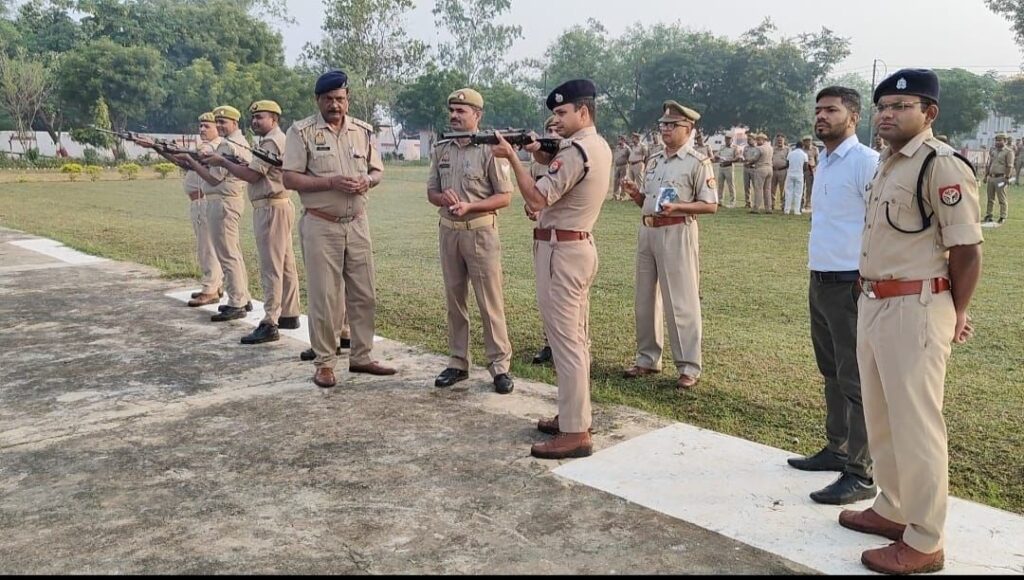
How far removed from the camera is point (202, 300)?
797 cm

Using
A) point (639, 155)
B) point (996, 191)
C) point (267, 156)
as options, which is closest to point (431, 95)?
point (639, 155)

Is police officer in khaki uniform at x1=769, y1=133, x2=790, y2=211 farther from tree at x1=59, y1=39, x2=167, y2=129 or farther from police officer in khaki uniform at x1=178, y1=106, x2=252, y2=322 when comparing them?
tree at x1=59, y1=39, x2=167, y2=129

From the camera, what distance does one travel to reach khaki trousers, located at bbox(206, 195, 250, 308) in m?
7.43

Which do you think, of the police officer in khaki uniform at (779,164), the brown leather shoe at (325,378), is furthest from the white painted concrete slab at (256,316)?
the police officer in khaki uniform at (779,164)

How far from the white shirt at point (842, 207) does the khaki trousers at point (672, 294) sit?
157cm

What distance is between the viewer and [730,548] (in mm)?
3066

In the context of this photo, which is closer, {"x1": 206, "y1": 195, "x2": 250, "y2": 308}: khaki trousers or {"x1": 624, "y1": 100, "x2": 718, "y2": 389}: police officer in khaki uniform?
{"x1": 624, "y1": 100, "x2": 718, "y2": 389}: police officer in khaki uniform

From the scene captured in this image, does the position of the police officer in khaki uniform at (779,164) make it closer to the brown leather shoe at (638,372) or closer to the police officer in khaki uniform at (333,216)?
the brown leather shoe at (638,372)

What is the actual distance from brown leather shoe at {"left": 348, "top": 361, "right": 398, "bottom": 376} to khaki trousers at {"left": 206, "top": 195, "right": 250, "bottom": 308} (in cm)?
231

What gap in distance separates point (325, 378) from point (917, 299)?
3735 mm

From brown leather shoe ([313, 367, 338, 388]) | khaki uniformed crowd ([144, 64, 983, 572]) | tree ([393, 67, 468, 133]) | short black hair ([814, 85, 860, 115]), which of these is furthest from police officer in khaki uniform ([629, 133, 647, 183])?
tree ([393, 67, 468, 133])

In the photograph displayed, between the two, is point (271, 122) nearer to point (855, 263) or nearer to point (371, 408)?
point (371, 408)

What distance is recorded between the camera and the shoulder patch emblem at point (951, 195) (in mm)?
2693

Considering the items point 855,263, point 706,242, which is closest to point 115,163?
point 706,242
